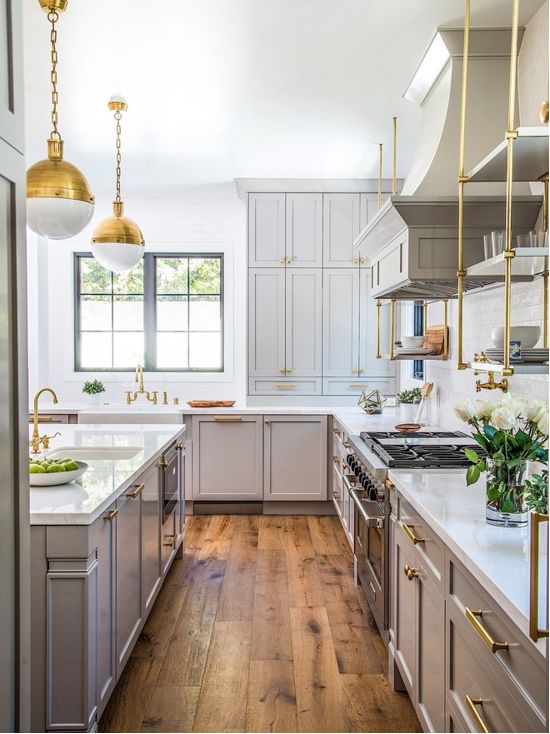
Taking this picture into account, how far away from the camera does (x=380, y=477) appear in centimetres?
274

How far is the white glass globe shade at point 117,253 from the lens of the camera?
3553 millimetres

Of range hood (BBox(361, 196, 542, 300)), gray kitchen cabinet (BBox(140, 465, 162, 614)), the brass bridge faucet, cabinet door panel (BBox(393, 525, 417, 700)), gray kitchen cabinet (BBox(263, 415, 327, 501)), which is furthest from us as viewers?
the brass bridge faucet

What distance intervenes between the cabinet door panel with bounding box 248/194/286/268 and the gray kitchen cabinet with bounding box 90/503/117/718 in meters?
3.48

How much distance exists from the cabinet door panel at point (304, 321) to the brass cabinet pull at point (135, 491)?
2.85 metres

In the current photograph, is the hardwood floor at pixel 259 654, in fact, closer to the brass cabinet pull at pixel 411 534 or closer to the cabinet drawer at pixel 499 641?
the brass cabinet pull at pixel 411 534

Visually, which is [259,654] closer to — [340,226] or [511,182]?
[511,182]

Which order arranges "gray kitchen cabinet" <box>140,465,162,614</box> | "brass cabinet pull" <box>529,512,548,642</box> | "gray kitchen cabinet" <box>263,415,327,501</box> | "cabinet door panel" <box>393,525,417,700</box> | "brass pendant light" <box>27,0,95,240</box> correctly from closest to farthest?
1. "brass cabinet pull" <box>529,512,548,642</box>
2. "cabinet door panel" <box>393,525,417,700</box>
3. "brass pendant light" <box>27,0,95,240</box>
4. "gray kitchen cabinet" <box>140,465,162,614</box>
5. "gray kitchen cabinet" <box>263,415,327,501</box>

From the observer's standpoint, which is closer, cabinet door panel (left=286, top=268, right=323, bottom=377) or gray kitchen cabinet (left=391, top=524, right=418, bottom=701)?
gray kitchen cabinet (left=391, top=524, right=418, bottom=701)

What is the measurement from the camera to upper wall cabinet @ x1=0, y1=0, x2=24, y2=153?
119cm

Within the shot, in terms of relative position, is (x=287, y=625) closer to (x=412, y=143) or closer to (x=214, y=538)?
(x=214, y=538)

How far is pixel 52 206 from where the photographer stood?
2.53 metres

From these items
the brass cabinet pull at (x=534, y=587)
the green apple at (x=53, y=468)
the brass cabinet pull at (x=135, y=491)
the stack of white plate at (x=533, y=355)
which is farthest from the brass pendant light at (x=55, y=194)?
the brass cabinet pull at (x=534, y=587)

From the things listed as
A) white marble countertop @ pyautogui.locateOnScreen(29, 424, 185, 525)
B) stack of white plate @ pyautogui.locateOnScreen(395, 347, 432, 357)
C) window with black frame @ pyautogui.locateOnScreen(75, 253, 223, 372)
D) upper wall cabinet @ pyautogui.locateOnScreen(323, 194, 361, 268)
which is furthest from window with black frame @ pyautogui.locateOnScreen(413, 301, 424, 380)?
white marble countertop @ pyautogui.locateOnScreen(29, 424, 185, 525)

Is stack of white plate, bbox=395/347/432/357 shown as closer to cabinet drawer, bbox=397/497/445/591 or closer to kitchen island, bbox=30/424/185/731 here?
cabinet drawer, bbox=397/497/445/591
